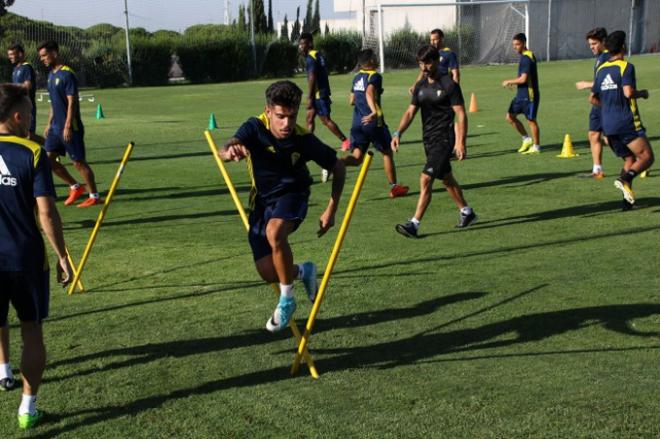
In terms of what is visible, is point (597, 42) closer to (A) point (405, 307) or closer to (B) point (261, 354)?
(A) point (405, 307)

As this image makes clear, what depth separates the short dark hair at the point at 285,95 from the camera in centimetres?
578

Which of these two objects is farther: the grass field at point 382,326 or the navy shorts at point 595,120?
the navy shorts at point 595,120

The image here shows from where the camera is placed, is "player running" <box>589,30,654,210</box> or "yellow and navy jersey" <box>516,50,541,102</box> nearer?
"player running" <box>589,30,654,210</box>

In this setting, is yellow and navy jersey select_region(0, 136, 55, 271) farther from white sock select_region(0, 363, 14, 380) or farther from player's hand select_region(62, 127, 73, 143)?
player's hand select_region(62, 127, 73, 143)

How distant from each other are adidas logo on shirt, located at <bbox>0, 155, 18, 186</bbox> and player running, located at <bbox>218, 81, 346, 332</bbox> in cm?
145

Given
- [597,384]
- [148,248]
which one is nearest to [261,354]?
[597,384]

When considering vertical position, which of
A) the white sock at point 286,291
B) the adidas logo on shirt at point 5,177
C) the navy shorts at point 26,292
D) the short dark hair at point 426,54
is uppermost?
the short dark hair at point 426,54

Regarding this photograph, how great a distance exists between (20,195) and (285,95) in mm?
1756

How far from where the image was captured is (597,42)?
43.4 ft

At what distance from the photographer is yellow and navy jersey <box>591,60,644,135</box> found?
1138 cm

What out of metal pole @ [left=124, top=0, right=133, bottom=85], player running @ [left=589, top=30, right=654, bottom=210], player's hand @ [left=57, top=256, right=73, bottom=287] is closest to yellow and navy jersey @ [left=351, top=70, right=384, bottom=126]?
player running @ [left=589, top=30, right=654, bottom=210]

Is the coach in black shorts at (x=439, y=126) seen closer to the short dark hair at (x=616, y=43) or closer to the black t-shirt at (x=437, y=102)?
the black t-shirt at (x=437, y=102)

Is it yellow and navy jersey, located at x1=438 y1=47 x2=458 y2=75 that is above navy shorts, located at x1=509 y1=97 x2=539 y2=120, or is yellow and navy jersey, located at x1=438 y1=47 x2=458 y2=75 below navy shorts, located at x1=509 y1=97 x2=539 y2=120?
above

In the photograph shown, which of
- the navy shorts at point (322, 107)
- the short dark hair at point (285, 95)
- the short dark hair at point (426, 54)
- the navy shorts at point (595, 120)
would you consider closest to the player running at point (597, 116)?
the navy shorts at point (595, 120)
